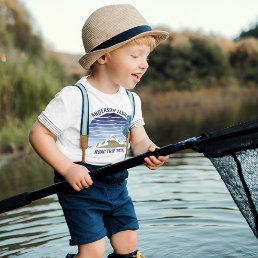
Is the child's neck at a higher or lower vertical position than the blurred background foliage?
lower

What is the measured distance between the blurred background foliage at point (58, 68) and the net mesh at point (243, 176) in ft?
23.2

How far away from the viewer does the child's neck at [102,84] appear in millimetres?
2975

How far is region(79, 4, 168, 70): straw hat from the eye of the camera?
2825 mm

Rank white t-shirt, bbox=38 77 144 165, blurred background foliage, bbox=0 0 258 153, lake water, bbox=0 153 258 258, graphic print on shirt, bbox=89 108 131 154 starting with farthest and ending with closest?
1. blurred background foliage, bbox=0 0 258 153
2. lake water, bbox=0 153 258 258
3. graphic print on shirt, bbox=89 108 131 154
4. white t-shirt, bbox=38 77 144 165

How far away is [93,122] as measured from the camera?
9.51 feet

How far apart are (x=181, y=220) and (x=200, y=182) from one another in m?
1.70

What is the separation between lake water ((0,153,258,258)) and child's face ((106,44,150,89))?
4.56ft

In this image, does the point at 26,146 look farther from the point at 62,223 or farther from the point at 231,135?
the point at 231,135

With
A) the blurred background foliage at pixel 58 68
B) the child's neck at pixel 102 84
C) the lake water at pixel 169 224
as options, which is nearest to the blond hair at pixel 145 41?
the child's neck at pixel 102 84

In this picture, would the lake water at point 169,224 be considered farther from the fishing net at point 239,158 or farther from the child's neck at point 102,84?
the child's neck at point 102,84

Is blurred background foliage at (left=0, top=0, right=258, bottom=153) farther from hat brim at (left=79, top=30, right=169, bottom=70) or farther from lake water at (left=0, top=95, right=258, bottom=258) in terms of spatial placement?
hat brim at (left=79, top=30, right=169, bottom=70)

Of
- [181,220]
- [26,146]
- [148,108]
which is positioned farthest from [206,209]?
[148,108]

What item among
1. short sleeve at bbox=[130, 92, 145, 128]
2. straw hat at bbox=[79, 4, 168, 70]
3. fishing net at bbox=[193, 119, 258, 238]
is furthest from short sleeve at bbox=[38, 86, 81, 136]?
fishing net at bbox=[193, 119, 258, 238]

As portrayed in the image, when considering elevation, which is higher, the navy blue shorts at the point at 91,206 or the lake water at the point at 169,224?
the navy blue shorts at the point at 91,206
